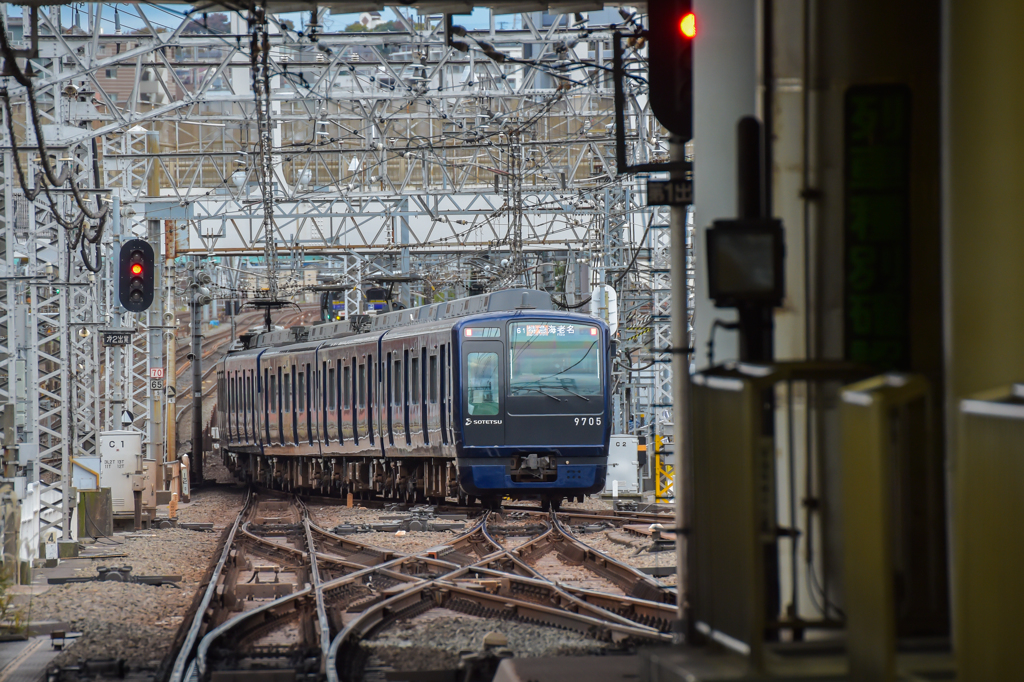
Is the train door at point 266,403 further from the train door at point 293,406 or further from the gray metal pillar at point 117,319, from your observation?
the gray metal pillar at point 117,319

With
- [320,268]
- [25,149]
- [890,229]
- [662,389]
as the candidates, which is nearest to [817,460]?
[890,229]

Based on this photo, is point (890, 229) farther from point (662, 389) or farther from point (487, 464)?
point (662, 389)

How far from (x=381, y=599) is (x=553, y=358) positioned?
23.6ft

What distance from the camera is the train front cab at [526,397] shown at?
16953 mm

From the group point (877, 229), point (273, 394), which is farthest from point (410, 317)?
point (877, 229)

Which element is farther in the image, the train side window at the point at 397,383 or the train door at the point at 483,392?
the train side window at the point at 397,383

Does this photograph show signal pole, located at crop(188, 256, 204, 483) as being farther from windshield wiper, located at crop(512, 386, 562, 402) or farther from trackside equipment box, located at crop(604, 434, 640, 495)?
windshield wiper, located at crop(512, 386, 562, 402)

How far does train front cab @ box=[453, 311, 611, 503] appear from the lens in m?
17.0

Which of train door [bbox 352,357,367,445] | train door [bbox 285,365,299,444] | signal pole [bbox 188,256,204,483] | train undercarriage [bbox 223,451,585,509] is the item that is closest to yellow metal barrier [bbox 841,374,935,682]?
train undercarriage [bbox 223,451,585,509]

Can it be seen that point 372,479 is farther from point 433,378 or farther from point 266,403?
point 266,403

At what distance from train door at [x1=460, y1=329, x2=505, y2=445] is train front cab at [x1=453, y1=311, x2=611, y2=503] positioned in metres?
0.01

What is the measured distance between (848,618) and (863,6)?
9.12 feet

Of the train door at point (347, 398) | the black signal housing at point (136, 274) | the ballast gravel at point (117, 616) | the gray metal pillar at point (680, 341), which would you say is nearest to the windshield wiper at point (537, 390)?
the train door at point (347, 398)

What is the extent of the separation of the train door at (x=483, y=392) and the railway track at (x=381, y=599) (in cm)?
A: 143
